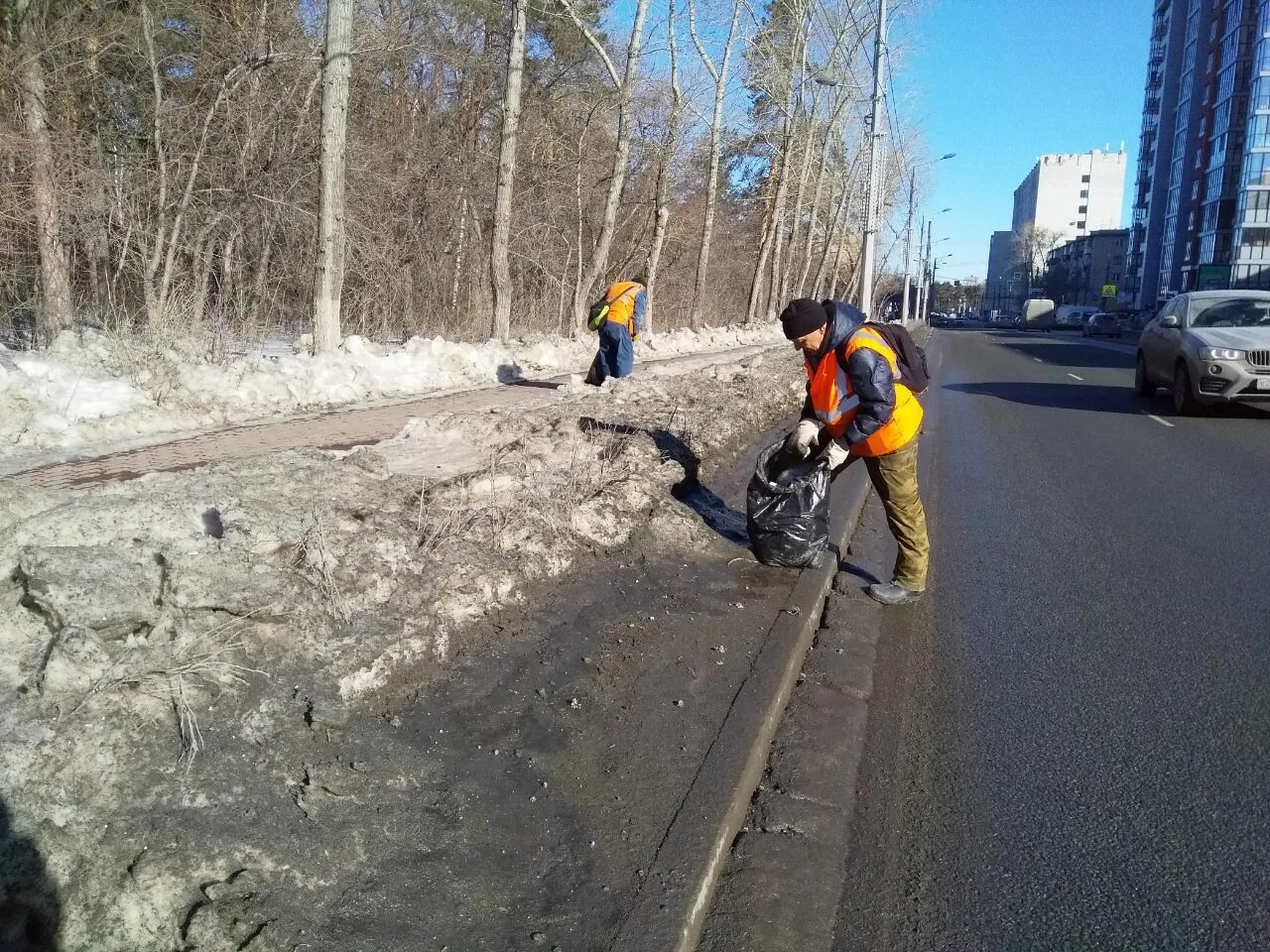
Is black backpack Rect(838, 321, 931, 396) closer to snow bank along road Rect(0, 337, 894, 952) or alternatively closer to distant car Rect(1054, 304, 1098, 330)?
snow bank along road Rect(0, 337, 894, 952)

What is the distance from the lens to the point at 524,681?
3.95 meters

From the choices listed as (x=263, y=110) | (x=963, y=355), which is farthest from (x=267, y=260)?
(x=963, y=355)

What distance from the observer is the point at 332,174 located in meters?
11.5

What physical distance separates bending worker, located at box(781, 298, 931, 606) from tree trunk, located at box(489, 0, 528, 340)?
39.2 ft

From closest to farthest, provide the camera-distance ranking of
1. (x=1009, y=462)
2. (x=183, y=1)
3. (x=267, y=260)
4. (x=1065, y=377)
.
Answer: (x=1009, y=462) < (x=183, y=1) < (x=267, y=260) < (x=1065, y=377)

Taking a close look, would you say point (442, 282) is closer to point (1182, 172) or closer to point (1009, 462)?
point (1009, 462)

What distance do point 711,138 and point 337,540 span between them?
27419 mm

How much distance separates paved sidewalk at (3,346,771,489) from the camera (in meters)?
6.21

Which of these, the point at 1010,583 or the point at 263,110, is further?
the point at 263,110

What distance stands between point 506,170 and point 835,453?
1274 cm

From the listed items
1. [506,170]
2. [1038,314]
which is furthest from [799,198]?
[1038,314]

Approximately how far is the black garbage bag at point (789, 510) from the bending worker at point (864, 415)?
0.14 m

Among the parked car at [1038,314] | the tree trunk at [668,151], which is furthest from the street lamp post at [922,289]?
the tree trunk at [668,151]

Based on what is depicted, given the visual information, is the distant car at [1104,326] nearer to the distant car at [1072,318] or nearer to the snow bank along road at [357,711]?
the distant car at [1072,318]
